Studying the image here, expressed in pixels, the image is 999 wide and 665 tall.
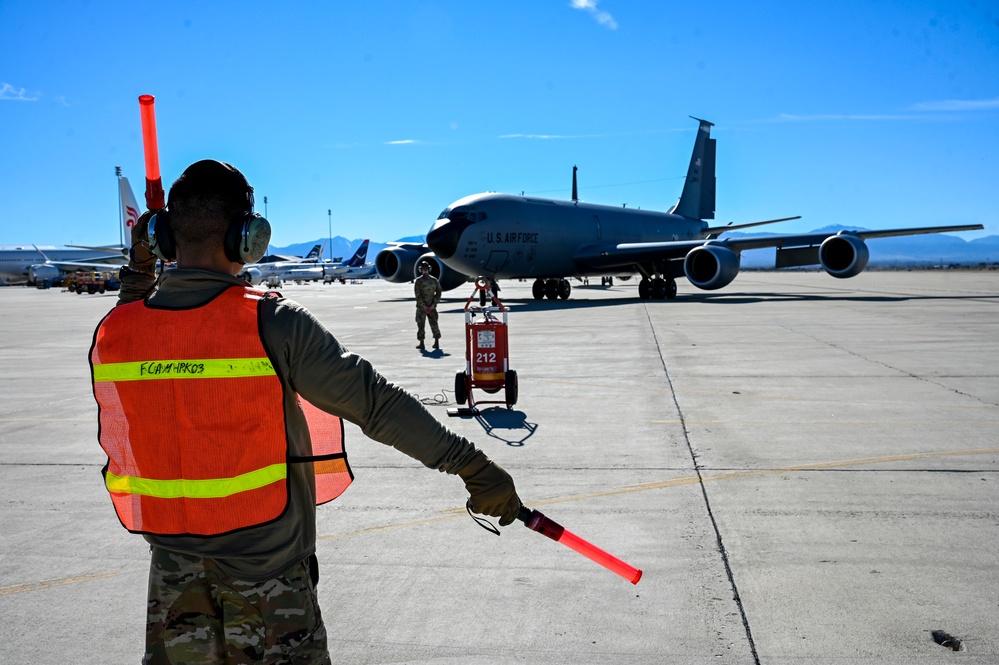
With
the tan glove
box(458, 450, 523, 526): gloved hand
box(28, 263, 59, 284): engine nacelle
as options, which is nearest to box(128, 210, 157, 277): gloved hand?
the tan glove

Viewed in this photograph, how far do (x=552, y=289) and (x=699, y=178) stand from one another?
15.5 m

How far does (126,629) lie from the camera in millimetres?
3809

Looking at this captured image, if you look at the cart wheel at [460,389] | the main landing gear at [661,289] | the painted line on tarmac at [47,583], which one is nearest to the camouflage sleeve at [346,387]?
the painted line on tarmac at [47,583]

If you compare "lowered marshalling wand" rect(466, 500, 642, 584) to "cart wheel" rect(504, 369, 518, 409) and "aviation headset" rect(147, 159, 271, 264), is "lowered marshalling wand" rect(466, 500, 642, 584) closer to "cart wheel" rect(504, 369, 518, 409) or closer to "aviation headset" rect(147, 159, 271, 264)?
"aviation headset" rect(147, 159, 271, 264)

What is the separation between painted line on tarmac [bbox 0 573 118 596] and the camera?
4266 millimetres

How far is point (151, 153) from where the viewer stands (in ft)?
9.83

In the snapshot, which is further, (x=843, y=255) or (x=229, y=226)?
(x=843, y=255)

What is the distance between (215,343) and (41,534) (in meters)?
3.73

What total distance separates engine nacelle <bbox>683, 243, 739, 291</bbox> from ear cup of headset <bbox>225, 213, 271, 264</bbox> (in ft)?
88.0

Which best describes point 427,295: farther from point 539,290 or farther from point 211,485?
point 539,290

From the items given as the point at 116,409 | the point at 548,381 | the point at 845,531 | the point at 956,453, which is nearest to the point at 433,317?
the point at 548,381

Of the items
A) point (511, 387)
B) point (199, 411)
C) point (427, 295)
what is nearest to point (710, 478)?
point (511, 387)

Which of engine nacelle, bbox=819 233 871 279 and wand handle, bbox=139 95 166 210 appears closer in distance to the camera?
wand handle, bbox=139 95 166 210

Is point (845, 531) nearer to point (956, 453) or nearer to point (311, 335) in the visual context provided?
point (956, 453)
